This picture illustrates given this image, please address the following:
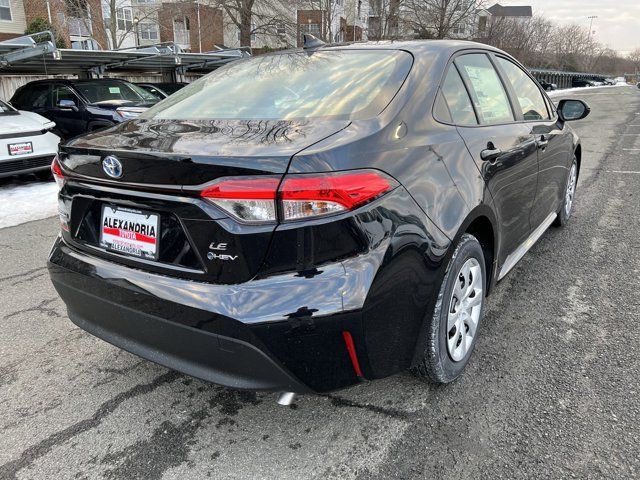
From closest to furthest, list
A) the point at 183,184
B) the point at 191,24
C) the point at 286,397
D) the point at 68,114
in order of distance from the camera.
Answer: the point at 183,184, the point at 286,397, the point at 68,114, the point at 191,24

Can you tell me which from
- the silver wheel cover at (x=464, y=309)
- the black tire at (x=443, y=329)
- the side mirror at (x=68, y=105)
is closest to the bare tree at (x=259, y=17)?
the side mirror at (x=68, y=105)

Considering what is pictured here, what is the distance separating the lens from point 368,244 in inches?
72.0

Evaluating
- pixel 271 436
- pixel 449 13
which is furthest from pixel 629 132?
pixel 449 13

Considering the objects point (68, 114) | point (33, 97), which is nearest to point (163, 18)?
point (33, 97)

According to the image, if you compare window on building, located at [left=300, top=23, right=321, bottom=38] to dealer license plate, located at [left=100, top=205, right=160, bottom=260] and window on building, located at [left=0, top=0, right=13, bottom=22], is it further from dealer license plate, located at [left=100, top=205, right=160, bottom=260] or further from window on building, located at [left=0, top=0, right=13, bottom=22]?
dealer license plate, located at [left=100, top=205, right=160, bottom=260]

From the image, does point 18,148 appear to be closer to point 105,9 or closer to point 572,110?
point 572,110

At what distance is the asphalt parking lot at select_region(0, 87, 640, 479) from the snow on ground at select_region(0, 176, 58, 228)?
9.86 ft

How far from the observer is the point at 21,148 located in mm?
7207

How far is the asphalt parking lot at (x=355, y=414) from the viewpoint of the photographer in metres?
2.05

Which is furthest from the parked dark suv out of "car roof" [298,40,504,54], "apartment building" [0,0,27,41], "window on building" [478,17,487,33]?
"window on building" [478,17,487,33]

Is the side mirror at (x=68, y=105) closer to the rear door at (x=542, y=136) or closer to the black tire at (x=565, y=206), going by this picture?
the rear door at (x=542, y=136)

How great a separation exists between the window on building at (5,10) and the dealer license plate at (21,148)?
24.1 metres

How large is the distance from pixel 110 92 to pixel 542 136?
926cm

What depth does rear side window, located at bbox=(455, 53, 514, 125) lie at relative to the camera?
280 centimetres
